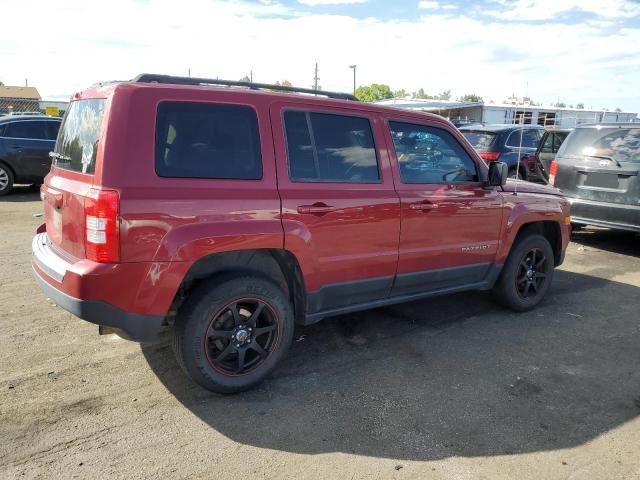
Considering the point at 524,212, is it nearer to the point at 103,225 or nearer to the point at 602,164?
the point at 602,164

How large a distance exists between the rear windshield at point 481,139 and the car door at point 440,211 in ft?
20.6

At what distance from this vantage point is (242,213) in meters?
3.14

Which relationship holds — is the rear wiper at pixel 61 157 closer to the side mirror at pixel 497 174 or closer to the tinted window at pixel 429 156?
the tinted window at pixel 429 156

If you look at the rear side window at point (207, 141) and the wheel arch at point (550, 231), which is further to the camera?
the wheel arch at point (550, 231)

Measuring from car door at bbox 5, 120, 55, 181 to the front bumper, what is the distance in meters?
8.67

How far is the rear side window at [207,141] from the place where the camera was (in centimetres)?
296

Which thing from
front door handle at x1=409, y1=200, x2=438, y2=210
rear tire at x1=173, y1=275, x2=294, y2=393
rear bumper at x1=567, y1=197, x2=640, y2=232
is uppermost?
front door handle at x1=409, y1=200, x2=438, y2=210

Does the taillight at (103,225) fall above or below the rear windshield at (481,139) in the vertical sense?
below

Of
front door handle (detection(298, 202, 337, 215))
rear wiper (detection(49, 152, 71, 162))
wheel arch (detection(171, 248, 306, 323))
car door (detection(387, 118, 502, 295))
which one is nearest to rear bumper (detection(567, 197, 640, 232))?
car door (detection(387, 118, 502, 295))

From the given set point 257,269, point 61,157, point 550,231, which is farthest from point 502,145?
point 61,157

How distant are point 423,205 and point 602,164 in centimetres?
459

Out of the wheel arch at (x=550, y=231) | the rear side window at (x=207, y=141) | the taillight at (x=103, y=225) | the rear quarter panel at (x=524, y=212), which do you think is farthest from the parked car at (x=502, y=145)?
the taillight at (x=103, y=225)

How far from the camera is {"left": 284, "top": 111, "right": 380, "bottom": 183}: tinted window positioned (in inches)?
136

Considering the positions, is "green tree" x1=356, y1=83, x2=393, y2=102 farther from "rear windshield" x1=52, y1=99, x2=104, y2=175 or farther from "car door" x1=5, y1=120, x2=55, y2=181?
"rear windshield" x1=52, y1=99, x2=104, y2=175
